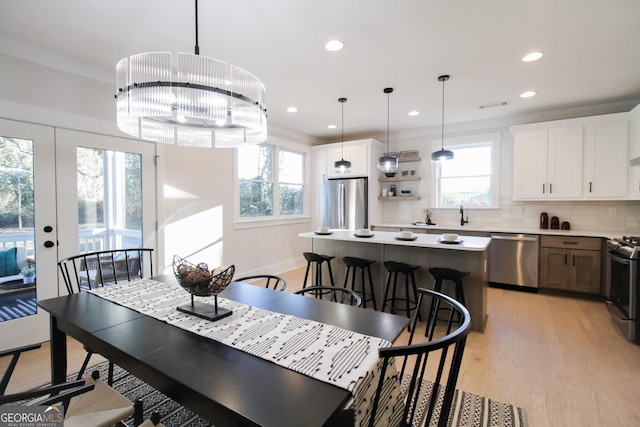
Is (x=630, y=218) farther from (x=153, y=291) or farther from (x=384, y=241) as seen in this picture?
(x=153, y=291)

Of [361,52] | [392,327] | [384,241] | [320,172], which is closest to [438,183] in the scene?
[320,172]

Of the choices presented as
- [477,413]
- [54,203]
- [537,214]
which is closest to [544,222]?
[537,214]

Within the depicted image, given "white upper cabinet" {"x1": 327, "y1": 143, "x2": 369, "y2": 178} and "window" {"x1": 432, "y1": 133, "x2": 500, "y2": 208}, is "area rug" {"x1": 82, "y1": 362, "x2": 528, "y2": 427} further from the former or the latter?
"white upper cabinet" {"x1": 327, "y1": 143, "x2": 369, "y2": 178}

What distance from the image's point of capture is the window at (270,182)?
16.4ft

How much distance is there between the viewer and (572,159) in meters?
4.27

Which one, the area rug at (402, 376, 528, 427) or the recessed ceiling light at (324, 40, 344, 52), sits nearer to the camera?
the area rug at (402, 376, 528, 427)

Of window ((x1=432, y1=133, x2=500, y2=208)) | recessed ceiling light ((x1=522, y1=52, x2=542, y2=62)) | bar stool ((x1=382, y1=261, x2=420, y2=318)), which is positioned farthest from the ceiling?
bar stool ((x1=382, y1=261, x2=420, y2=318))

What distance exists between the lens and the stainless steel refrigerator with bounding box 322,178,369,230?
5.60m

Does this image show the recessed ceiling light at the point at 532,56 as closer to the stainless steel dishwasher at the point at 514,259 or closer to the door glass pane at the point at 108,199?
the stainless steel dishwasher at the point at 514,259

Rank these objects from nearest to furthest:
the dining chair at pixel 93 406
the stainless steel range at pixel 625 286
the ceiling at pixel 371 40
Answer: the dining chair at pixel 93 406, the ceiling at pixel 371 40, the stainless steel range at pixel 625 286

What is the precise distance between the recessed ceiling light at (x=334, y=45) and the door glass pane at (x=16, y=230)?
2.81m

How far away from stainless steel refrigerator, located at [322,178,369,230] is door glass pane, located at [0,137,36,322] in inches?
166

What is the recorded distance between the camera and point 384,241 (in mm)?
3352

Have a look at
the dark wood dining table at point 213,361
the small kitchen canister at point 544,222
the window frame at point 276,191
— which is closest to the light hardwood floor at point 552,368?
the dark wood dining table at point 213,361
